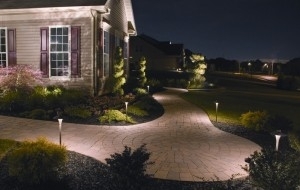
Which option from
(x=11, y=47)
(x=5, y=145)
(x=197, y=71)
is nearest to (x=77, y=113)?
(x=5, y=145)

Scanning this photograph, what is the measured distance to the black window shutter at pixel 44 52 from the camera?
15.2 metres

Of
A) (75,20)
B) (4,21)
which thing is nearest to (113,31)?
(75,20)

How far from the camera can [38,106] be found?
1234 centimetres

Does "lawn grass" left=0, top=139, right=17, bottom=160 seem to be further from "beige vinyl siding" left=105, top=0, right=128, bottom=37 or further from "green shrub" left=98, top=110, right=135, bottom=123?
"beige vinyl siding" left=105, top=0, right=128, bottom=37

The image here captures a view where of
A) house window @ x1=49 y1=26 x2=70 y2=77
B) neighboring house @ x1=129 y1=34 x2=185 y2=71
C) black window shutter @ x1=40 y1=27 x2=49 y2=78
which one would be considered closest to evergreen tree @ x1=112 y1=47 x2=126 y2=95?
house window @ x1=49 y1=26 x2=70 y2=77

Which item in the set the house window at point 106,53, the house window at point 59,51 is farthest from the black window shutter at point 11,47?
the house window at point 106,53

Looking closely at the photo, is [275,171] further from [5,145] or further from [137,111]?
[137,111]

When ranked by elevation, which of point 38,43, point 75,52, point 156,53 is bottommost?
point 75,52

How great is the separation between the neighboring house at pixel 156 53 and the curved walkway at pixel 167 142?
4491cm

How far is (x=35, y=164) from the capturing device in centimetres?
561

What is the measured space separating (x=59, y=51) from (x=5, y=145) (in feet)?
27.0

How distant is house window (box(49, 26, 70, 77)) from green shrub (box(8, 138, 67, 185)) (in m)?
9.82

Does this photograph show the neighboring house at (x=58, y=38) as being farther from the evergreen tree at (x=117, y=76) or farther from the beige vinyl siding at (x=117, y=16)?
the beige vinyl siding at (x=117, y=16)

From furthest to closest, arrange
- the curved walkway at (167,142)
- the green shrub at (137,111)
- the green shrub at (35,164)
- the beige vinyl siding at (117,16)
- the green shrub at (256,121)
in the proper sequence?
1. the beige vinyl siding at (117,16)
2. the green shrub at (137,111)
3. the green shrub at (256,121)
4. the curved walkway at (167,142)
5. the green shrub at (35,164)
